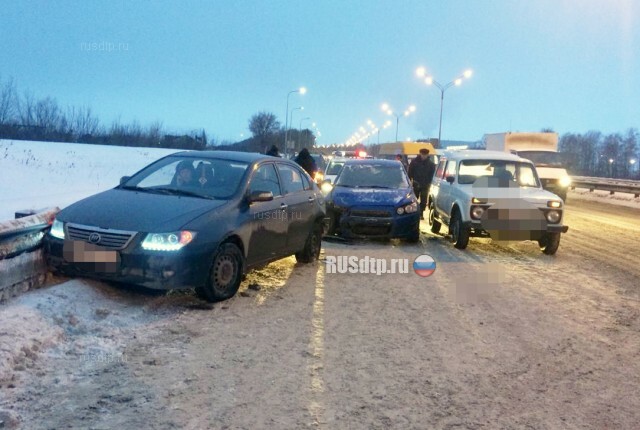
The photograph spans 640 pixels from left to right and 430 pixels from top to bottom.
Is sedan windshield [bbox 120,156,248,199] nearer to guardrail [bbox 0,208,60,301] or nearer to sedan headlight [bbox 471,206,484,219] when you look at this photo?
guardrail [bbox 0,208,60,301]

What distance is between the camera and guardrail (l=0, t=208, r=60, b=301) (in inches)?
215

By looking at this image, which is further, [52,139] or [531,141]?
[52,139]

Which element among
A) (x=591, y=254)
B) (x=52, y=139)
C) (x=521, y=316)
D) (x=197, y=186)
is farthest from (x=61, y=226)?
(x=52, y=139)

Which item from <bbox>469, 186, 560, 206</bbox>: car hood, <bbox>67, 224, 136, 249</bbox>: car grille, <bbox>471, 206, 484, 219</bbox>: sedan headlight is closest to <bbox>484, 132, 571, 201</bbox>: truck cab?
<bbox>469, 186, 560, 206</bbox>: car hood

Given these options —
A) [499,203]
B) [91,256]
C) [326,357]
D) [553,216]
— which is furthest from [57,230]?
[553,216]

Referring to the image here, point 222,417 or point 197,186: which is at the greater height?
point 197,186

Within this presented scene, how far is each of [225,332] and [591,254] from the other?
7677 millimetres

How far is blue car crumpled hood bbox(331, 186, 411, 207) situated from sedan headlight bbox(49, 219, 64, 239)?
577 cm

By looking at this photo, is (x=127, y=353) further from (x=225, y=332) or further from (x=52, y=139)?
(x=52, y=139)

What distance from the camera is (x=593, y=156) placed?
329 ft

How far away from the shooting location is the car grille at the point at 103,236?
18.2 ft

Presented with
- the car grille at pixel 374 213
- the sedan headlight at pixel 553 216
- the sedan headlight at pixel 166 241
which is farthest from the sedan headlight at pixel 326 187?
the sedan headlight at pixel 166 241

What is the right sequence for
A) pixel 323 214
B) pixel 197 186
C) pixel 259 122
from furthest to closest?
1. pixel 259 122
2. pixel 323 214
3. pixel 197 186

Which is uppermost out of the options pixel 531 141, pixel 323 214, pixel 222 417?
pixel 531 141
